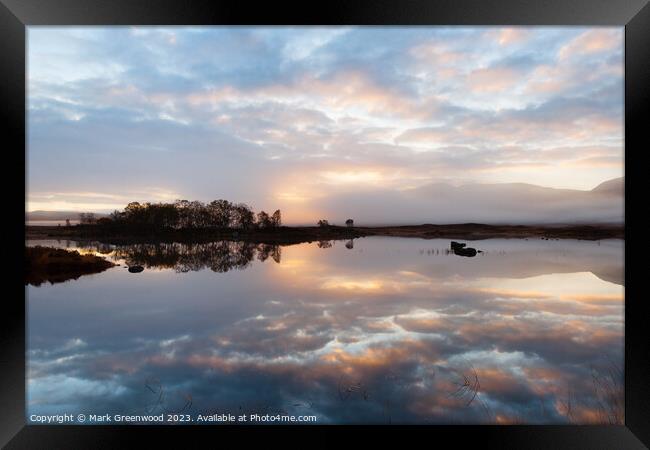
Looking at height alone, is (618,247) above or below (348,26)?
below

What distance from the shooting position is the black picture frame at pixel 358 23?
7.27 feet

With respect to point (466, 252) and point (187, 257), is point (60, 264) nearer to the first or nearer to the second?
point (187, 257)

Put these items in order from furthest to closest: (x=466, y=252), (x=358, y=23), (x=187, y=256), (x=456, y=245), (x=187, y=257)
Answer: (x=456, y=245)
(x=187, y=256)
(x=466, y=252)
(x=187, y=257)
(x=358, y=23)

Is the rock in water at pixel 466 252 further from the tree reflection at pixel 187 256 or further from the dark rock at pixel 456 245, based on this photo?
the tree reflection at pixel 187 256

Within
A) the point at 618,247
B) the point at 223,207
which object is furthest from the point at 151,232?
the point at 618,247

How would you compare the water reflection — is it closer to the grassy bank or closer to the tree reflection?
the tree reflection

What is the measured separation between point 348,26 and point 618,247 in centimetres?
270

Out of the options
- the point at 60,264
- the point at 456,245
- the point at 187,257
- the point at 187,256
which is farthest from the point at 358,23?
the point at 456,245

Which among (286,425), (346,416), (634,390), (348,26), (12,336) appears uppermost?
(348,26)

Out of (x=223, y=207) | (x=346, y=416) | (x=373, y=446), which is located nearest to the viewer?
(x=373, y=446)

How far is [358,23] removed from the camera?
234cm

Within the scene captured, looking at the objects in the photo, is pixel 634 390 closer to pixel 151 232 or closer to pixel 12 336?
pixel 12 336

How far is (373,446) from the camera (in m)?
2.22

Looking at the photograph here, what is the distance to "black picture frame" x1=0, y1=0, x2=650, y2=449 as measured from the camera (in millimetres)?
2215
